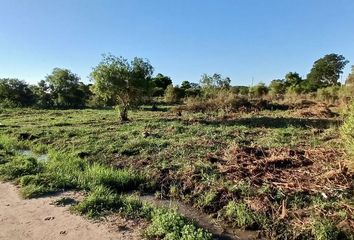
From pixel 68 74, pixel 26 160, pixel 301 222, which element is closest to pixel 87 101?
pixel 68 74

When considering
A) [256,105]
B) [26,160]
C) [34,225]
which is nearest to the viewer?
[34,225]

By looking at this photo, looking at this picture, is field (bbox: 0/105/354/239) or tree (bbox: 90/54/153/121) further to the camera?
tree (bbox: 90/54/153/121)

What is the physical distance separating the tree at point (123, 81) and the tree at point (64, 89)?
16.3m

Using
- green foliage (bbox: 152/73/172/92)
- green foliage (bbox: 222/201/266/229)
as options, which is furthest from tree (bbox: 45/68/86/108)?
green foliage (bbox: 222/201/266/229)

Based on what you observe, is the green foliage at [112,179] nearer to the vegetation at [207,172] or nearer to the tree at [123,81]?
the vegetation at [207,172]

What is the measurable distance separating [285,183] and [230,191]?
112 centimetres

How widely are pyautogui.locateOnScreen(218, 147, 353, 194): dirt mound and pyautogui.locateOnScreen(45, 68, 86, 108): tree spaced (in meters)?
28.1

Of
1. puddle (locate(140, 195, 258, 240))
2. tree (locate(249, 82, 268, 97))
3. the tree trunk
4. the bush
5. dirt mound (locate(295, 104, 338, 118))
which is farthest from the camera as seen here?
tree (locate(249, 82, 268, 97))

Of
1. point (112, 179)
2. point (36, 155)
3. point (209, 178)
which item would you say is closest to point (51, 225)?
point (112, 179)

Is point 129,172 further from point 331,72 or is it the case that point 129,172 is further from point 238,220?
point 331,72

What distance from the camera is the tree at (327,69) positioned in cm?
5228

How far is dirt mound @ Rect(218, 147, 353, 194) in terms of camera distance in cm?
728

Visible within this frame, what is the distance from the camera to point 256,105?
24.1 metres

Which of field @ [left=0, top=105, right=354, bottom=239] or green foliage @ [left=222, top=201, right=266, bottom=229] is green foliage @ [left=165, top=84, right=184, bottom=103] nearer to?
field @ [left=0, top=105, right=354, bottom=239]
